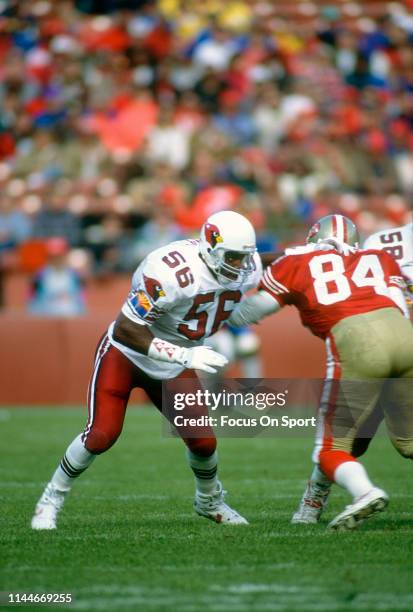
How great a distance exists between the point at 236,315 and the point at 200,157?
26.3 ft

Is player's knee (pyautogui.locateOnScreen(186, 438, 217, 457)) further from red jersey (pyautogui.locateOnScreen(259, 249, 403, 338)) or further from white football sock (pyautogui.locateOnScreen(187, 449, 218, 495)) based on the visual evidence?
red jersey (pyautogui.locateOnScreen(259, 249, 403, 338))

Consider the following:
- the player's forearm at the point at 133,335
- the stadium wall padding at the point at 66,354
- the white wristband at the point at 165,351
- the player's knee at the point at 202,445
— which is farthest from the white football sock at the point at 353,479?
the stadium wall padding at the point at 66,354

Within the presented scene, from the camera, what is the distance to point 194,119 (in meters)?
14.2

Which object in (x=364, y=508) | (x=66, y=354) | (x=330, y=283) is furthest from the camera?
(x=66, y=354)

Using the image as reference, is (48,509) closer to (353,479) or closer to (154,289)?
(154,289)

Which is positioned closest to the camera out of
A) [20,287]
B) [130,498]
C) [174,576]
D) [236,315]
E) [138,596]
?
[138,596]

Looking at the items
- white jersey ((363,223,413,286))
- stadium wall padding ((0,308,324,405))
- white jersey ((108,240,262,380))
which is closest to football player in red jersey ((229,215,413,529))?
white jersey ((108,240,262,380))

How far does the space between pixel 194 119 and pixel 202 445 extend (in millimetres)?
9219

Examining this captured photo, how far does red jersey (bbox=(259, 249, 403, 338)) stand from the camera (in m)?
5.21

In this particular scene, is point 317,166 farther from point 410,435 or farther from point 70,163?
point 410,435

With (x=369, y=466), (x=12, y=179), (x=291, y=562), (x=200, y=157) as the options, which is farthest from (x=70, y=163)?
(x=291, y=562)

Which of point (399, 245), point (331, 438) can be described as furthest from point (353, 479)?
point (399, 245)

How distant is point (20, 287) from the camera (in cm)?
1302

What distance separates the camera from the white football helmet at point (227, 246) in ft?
17.8
